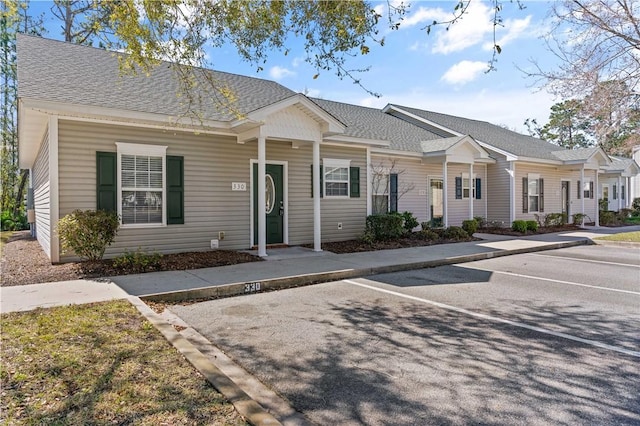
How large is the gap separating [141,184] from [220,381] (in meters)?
6.99

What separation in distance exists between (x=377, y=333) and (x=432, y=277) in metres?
3.74

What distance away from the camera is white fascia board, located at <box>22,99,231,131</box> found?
7.48m

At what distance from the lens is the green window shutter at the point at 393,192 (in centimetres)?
1496

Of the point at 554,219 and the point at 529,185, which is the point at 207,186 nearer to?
the point at 529,185

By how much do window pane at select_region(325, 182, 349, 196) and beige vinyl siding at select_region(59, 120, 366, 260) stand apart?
0.28m

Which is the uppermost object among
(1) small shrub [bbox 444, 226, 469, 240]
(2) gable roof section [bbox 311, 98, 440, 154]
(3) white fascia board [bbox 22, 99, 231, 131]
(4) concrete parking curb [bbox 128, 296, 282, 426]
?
(2) gable roof section [bbox 311, 98, 440, 154]

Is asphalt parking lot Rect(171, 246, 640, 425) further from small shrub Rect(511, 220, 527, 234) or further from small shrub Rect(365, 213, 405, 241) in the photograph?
small shrub Rect(511, 220, 527, 234)

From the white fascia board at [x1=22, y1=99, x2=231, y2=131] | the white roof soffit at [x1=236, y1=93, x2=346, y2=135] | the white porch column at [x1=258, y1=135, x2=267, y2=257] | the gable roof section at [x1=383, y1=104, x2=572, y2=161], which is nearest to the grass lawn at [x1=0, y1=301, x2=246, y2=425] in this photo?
the white fascia board at [x1=22, y1=99, x2=231, y2=131]

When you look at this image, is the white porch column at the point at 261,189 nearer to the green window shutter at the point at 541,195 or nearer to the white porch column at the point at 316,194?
the white porch column at the point at 316,194

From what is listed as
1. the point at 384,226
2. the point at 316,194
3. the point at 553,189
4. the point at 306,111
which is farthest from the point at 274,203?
the point at 553,189

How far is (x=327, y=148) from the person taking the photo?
12.0 metres

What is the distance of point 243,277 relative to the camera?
281 inches

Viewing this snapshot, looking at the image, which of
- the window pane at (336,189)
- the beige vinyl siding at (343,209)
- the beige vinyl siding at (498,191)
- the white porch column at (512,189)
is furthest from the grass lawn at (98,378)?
the beige vinyl siding at (498,191)

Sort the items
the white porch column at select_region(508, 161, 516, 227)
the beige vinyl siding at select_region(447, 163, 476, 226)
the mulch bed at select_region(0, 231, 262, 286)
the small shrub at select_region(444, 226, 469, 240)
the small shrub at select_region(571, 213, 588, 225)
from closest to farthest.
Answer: the mulch bed at select_region(0, 231, 262, 286) < the small shrub at select_region(444, 226, 469, 240) < the beige vinyl siding at select_region(447, 163, 476, 226) < the white porch column at select_region(508, 161, 516, 227) < the small shrub at select_region(571, 213, 588, 225)
